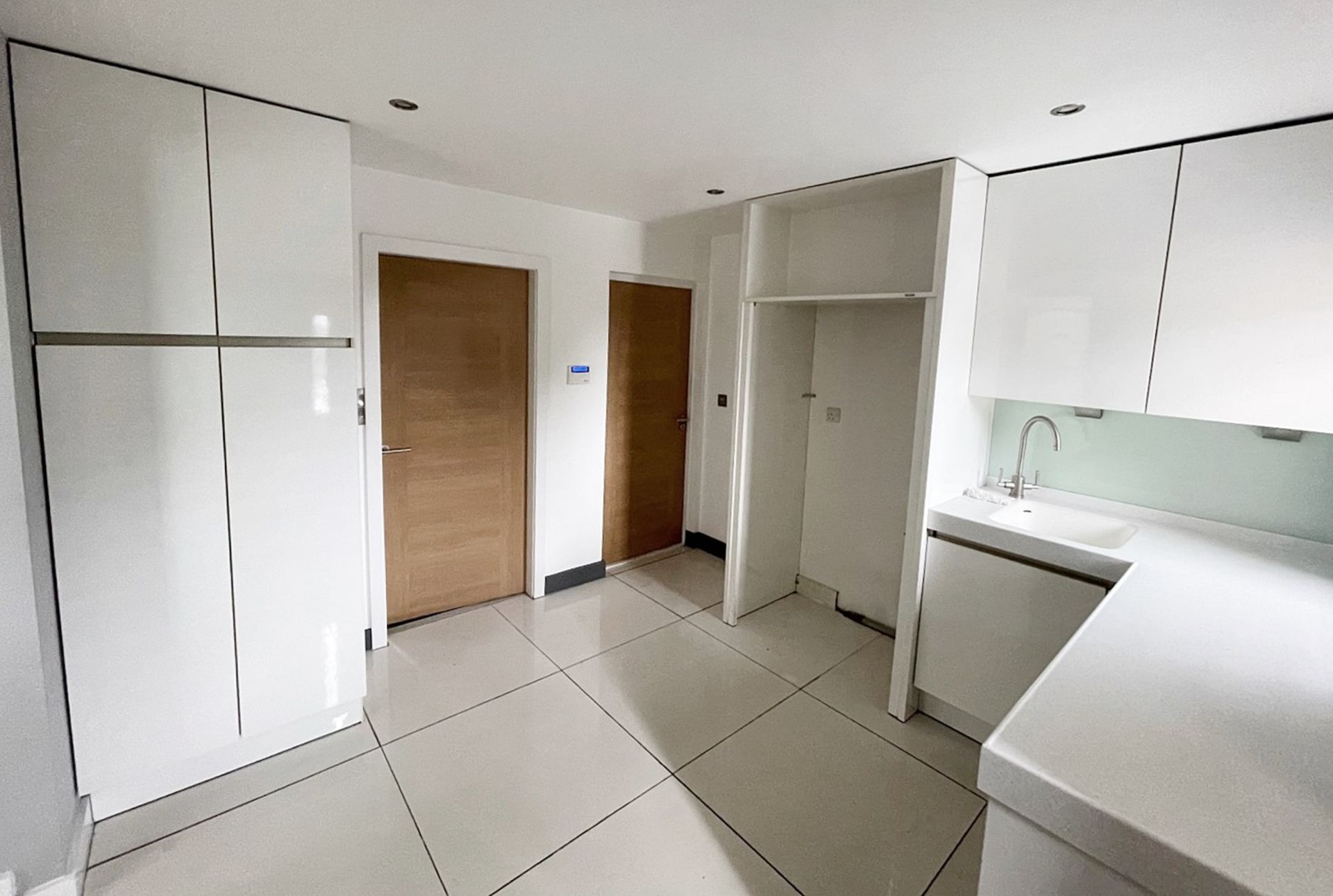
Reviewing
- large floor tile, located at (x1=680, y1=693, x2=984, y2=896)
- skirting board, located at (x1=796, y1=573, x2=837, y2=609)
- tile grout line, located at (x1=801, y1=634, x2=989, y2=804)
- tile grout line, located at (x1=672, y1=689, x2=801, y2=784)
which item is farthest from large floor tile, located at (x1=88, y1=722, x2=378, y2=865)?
skirting board, located at (x1=796, y1=573, x2=837, y2=609)

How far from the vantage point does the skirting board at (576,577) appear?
11.6ft

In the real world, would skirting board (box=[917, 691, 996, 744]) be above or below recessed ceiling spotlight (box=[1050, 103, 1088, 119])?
below

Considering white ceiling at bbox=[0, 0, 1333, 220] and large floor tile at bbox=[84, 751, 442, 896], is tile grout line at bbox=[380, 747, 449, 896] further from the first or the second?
white ceiling at bbox=[0, 0, 1333, 220]

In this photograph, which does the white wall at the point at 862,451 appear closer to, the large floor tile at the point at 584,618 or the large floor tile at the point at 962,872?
the large floor tile at the point at 584,618

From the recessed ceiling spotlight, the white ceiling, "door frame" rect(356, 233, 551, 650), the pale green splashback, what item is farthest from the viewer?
"door frame" rect(356, 233, 551, 650)

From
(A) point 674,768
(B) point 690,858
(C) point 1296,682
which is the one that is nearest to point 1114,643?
(C) point 1296,682

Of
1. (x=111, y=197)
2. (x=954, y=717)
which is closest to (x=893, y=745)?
(x=954, y=717)

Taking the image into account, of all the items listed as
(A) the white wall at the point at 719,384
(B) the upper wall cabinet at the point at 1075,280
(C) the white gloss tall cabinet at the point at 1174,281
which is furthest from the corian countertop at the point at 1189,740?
(A) the white wall at the point at 719,384

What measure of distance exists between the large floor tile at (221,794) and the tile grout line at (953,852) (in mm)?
1986

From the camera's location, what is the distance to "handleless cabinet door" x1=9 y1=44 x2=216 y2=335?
60.8 inches

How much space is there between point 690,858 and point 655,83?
2.31 metres

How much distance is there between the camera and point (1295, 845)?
0.80m

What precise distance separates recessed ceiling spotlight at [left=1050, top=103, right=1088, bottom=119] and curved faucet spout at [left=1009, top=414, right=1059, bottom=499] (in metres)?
1.16

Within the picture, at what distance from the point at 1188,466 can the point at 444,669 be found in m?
3.24
